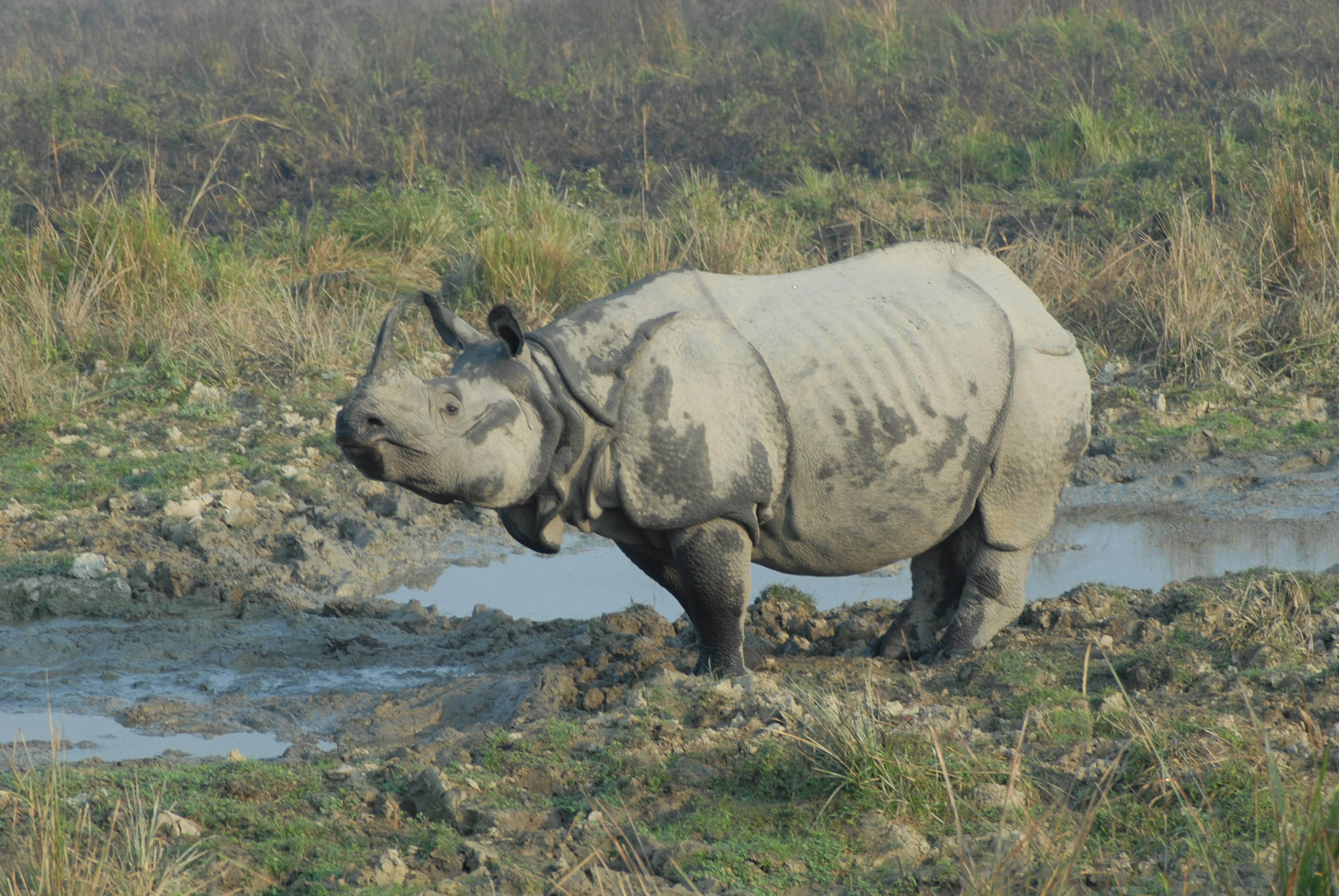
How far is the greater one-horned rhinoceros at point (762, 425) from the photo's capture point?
4.49m

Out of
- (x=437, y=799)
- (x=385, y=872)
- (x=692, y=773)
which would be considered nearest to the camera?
(x=385, y=872)

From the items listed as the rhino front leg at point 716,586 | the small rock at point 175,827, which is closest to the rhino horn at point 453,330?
the rhino front leg at point 716,586

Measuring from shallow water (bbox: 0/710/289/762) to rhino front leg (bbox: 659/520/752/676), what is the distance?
4.84 ft

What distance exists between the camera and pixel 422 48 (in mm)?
18578

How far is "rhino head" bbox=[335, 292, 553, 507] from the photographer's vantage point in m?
4.25

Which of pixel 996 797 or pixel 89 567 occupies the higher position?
pixel 996 797

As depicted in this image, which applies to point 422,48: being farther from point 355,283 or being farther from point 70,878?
point 70,878

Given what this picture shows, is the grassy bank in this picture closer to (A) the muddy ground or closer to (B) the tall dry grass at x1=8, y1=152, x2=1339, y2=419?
(B) the tall dry grass at x1=8, y1=152, x2=1339, y2=419

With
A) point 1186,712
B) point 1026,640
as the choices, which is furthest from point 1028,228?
point 1186,712

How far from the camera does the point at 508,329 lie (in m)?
4.45

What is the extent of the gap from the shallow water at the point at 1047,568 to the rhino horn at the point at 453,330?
6.73ft

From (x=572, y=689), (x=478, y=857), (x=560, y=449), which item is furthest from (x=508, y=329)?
(x=478, y=857)

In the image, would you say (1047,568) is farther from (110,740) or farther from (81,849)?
(81,849)

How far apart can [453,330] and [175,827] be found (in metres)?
1.74
